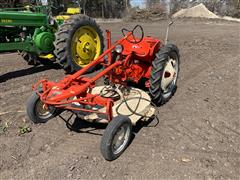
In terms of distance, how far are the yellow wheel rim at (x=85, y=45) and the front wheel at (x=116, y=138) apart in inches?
132

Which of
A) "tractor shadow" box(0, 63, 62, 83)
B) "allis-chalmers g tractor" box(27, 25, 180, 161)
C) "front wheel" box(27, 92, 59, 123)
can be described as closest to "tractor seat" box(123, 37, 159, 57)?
"allis-chalmers g tractor" box(27, 25, 180, 161)

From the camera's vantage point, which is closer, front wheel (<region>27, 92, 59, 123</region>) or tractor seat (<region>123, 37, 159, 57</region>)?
front wheel (<region>27, 92, 59, 123</region>)

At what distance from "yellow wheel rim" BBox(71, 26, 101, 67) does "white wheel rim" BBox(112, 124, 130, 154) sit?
3345 mm

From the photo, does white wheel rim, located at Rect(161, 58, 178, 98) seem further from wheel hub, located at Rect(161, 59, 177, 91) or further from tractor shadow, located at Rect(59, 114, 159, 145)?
tractor shadow, located at Rect(59, 114, 159, 145)

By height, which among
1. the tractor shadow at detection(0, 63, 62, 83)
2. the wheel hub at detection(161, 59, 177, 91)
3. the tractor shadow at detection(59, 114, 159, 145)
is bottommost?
the tractor shadow at detection(59, 114, 159, 145)

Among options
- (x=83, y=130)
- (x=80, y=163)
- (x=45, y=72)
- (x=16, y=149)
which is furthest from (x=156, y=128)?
(x=45, y=72)

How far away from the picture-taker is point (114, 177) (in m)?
3.47

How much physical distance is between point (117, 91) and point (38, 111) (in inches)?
46.6

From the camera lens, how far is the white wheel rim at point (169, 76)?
5.25m

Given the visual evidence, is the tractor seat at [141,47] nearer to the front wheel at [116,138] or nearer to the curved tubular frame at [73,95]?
the curved tubular frame at [73,95]

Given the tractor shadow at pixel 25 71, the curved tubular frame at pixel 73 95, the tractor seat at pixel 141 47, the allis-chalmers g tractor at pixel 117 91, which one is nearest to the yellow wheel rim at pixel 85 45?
the tractor shadow at pixel 25 71

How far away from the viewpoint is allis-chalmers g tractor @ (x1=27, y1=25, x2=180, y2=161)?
387 cm

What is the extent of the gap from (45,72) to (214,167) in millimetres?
4956

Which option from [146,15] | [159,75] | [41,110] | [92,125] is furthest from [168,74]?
[146,15]
